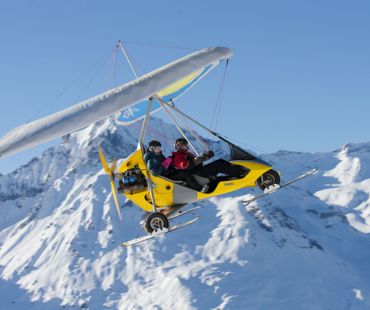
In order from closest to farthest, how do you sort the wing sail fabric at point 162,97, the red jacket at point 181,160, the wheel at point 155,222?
1. the wheel at point 155,222
2. the red jacket at point 181,160
3. the wing sail fabric at point 162,97

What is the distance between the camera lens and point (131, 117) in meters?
34.0

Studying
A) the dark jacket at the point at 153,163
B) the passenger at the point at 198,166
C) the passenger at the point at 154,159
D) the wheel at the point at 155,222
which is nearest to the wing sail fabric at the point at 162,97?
the passenger at the point at 198,166

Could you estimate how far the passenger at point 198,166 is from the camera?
81.9 ft

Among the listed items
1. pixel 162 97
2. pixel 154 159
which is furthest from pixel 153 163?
pixel 162 97

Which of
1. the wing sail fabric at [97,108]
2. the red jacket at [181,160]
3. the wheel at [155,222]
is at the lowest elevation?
the wheel at [155,222]

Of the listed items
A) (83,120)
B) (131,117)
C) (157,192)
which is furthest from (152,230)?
(131,117)

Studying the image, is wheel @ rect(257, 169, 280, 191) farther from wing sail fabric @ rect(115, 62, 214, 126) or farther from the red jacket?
wing sail fabric @ rect(115, 62, 214, 126)

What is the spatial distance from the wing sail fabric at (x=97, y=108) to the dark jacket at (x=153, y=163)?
6.93ft

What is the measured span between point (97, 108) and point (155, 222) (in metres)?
4.83

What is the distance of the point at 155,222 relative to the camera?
81.7 feet

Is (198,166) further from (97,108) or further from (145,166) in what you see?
(97,108)

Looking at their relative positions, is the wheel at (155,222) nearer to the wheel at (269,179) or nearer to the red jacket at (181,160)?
the red jacket at (181,160)

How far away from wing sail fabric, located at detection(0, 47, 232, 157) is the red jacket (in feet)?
8.24

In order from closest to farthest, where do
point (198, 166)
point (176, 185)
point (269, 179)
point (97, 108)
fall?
point (97, 108) < point (176, 185) < point (198, 166) < point (269, 179)
